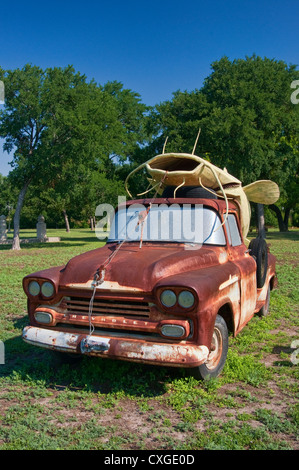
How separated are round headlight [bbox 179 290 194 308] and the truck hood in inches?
12.6

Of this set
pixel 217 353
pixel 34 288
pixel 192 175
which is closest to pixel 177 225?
pixel 192 175

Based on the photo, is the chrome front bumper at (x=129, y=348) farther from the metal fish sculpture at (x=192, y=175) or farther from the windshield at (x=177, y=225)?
the metal fish sculpture at (x=192, y=175)

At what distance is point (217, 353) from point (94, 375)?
1.38 m

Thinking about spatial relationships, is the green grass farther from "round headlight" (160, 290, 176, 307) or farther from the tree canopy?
the tree canopy

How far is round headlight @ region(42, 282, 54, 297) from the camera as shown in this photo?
4.48 m

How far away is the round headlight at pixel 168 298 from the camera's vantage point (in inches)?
153

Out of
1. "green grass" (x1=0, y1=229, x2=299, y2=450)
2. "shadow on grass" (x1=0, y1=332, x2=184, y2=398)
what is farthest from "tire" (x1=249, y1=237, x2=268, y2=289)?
"shadow on grass" (x1=0, y1=332, x2=184, y2=398)

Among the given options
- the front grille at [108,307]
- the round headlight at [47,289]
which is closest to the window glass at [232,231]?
the front grille at [108,307]

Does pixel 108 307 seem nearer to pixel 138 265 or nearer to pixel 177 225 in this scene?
pixel 138 265

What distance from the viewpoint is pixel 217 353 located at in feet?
14.8

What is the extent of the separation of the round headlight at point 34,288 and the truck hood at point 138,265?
0.32 metres

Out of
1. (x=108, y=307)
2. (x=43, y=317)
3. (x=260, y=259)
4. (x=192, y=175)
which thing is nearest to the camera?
(x=108, y=307)

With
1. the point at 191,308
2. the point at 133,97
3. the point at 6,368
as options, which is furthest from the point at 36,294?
the point at 133,97

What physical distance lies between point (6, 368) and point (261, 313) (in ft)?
14.3
